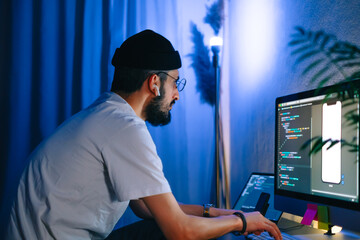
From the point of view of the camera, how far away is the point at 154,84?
129cm

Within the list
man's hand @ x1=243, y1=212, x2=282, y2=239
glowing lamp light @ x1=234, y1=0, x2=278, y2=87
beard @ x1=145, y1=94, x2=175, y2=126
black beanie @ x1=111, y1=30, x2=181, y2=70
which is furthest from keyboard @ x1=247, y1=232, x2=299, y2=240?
glowing lamp light @ x1=234, y1=0, x2=278, y2=87

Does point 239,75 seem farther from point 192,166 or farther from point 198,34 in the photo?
point 192,166

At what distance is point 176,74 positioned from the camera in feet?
4.49

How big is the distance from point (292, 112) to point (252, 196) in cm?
52

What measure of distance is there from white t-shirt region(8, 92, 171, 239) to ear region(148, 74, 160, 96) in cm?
26

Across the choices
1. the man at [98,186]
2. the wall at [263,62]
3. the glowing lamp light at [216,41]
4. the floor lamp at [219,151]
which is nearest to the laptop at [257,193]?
the wall at [263,62]

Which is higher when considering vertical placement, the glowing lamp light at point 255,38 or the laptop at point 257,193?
the glowing lamp light at point 255,38

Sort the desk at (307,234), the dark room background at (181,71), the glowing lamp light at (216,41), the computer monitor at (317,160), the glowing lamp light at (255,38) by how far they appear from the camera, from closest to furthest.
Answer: the computer monitor at (317,160) < the desk at (307,234) < the dark room background at (181,71) < the glowing lamp light at (255,38) < the glowing lamp light at (216,41)

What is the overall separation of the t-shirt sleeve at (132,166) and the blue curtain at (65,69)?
69cm

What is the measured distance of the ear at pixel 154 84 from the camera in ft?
4.20

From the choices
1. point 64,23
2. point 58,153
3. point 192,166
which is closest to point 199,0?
point 64,23

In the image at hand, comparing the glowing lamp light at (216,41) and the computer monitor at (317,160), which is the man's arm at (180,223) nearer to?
the computer monitor at (317,160)

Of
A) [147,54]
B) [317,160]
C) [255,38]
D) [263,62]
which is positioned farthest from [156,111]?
[255,38]

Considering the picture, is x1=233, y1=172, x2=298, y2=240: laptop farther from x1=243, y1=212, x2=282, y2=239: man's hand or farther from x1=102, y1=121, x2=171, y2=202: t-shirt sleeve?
x1=102, y1=121, x2=171, y2=202: t-shirt sleeve
